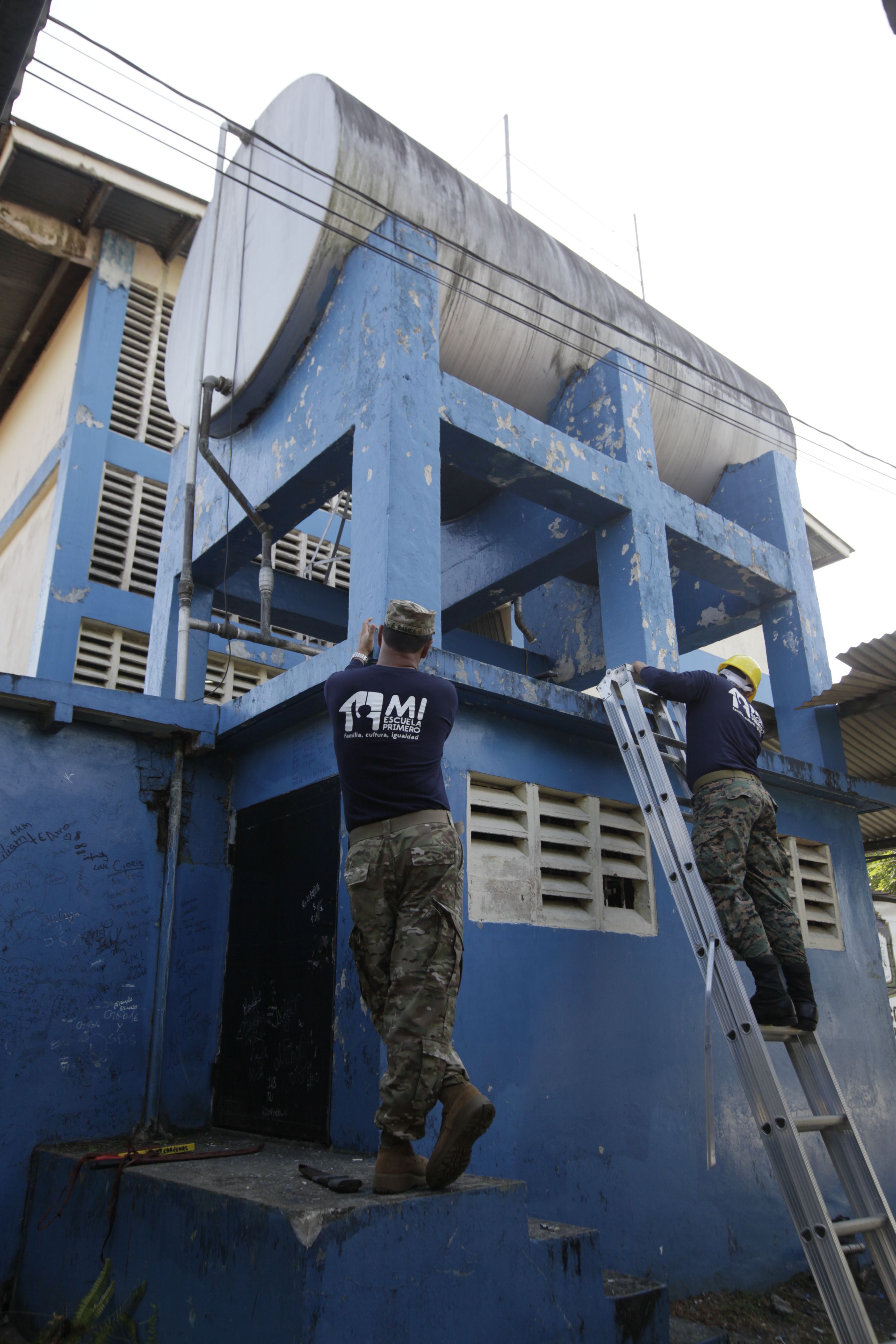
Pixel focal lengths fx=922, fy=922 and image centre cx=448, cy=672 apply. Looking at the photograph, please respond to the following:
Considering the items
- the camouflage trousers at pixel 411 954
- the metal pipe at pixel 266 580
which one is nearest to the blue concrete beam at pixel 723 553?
the metal pipe at pixel 266 580

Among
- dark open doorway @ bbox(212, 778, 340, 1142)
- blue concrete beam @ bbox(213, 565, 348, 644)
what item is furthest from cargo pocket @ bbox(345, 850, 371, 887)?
blue concrete beam @ bbox(213, 565, 348, 644)

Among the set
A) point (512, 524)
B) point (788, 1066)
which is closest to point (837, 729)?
point (788, 1066)

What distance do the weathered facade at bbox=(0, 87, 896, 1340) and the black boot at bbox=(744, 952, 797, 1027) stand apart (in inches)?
44.8

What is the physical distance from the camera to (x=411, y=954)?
10.8 feet

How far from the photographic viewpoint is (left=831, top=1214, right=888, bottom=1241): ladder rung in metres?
3.54

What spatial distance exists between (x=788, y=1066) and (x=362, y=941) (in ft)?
13.8

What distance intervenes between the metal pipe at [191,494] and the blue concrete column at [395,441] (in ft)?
4.92

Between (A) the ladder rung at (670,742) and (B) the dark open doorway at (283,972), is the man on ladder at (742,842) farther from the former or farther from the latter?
(B) the dark open doorway at (283,972)

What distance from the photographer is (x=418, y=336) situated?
19.1ft

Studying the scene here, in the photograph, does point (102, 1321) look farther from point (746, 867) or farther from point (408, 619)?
point (746, 867)

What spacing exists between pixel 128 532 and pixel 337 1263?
870 cm

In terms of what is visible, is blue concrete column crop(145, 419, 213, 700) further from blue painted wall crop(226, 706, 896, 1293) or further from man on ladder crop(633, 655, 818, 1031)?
man on ladder crop(633, 655, 818, 1031)

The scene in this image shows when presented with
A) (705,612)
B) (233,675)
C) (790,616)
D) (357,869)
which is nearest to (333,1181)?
(357,869)

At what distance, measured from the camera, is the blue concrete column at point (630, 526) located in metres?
6.49
